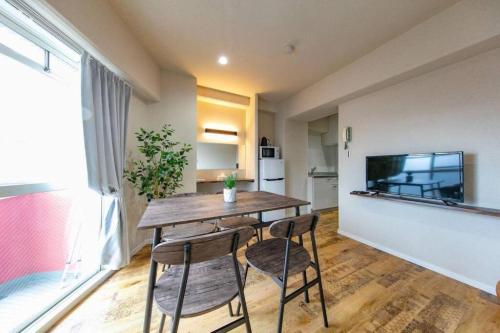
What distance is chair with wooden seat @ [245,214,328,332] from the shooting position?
3.59 ft

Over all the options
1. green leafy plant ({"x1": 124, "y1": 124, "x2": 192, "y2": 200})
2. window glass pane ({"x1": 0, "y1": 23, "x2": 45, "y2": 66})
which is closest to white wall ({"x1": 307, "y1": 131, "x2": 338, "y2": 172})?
green leafy plant ({"x1": 124, "y1": 124, "x2": 192, "y2": 200})

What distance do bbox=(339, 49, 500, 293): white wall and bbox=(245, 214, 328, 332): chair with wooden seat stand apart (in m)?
1.74

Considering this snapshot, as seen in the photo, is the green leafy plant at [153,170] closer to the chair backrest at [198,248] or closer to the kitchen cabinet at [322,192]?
the chair backrest at [198,248]

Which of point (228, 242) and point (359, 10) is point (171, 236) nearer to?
point (228, 242)

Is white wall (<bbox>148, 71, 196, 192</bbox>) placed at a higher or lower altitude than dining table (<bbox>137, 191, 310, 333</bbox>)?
higher

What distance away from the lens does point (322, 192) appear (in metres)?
Answer: 4.53

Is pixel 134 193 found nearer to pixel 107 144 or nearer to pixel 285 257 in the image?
pixel 107 144

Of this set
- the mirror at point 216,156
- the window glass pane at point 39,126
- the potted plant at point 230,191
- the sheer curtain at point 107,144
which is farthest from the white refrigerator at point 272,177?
the window glass pane at point 39,126

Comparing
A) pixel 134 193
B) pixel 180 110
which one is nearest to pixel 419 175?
pixel 180 110

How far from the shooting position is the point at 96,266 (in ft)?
6.02

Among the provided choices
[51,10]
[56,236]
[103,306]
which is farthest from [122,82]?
[103,306]

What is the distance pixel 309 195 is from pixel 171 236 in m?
3.60

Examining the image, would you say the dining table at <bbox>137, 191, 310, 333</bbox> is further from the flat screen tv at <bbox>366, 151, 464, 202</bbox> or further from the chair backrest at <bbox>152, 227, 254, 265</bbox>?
the flat screen tv at <bbox>366, 151, 464, 202</bbox>

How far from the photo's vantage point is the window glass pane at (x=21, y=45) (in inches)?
44.8
